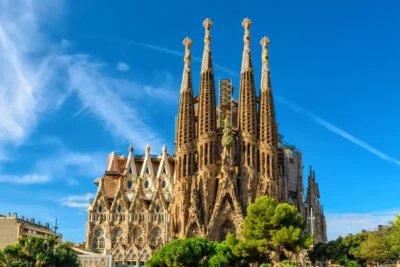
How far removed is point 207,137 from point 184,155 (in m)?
3.05

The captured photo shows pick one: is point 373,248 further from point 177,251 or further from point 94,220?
point 94,220

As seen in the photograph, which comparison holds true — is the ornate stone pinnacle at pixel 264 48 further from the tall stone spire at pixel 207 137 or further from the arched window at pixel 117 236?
the arched window at pixel 117 236

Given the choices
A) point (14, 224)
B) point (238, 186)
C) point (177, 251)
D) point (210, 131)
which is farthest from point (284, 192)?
point (14, 224)

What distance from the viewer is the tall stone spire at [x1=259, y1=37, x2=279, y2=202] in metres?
54.2

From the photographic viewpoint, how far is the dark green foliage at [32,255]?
3150cm

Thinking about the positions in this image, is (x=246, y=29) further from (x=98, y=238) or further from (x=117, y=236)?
(x=98, y=238)

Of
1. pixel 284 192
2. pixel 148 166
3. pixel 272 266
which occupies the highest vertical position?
pixel 148 166

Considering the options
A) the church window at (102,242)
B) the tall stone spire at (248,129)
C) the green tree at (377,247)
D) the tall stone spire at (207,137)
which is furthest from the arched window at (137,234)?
the green tree at (377,247)

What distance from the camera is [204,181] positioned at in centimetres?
5381

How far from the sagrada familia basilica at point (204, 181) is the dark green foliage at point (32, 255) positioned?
710 inches

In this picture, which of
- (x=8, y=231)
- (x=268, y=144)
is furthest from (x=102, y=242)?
(x=268, y=144)

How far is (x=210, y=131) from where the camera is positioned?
56.0 metres

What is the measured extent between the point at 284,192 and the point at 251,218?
61.8 ft

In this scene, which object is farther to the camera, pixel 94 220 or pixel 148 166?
pixel 148 166
